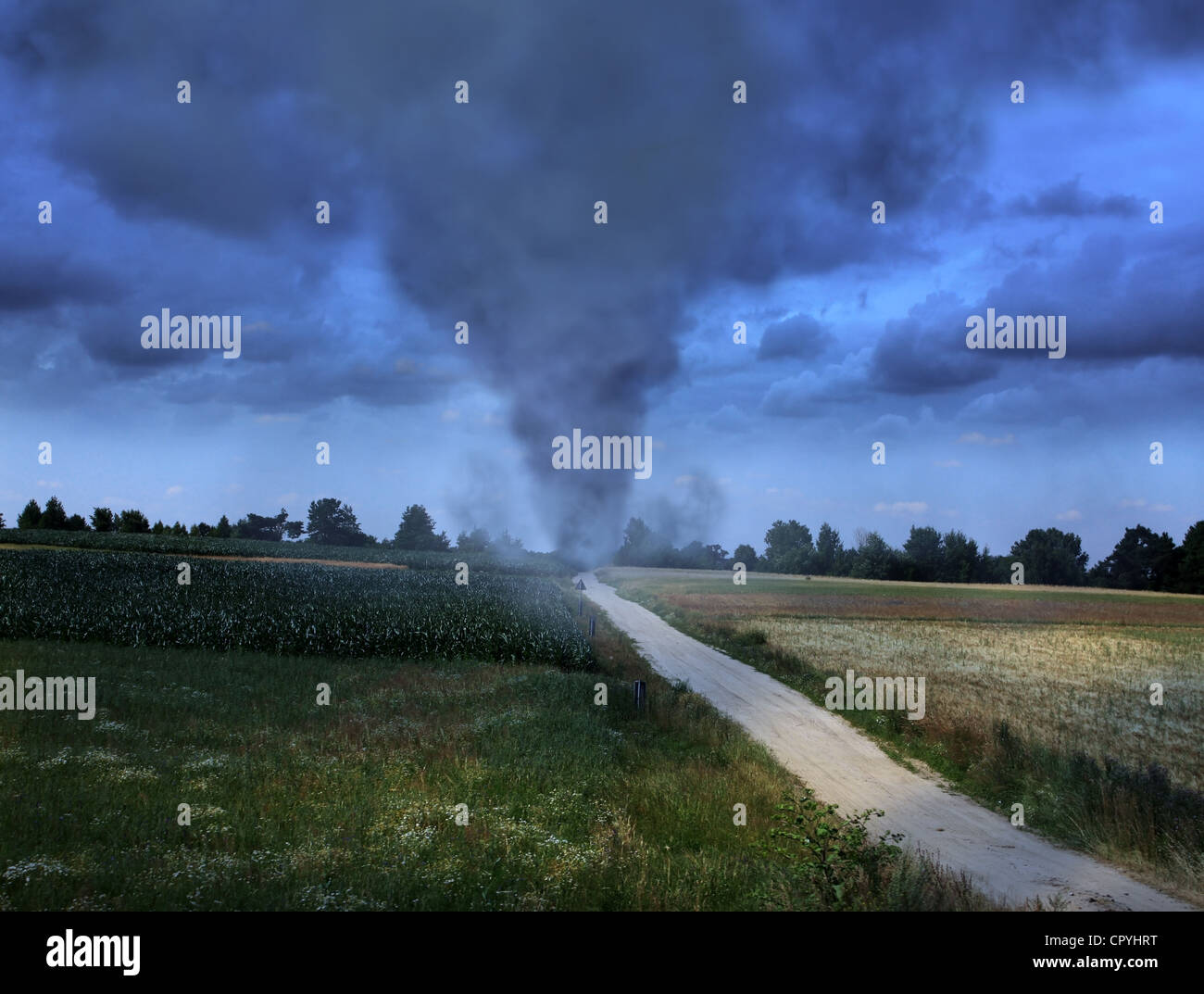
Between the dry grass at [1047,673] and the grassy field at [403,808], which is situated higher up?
the grassy field at [403,808]

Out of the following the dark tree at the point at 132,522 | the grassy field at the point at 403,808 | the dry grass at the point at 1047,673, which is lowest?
the dry grass at the point at 1047,673

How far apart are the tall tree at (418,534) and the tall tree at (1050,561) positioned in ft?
344

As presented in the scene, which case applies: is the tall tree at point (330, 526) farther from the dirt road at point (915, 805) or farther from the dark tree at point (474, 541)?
the dirt road at point (915, 805)

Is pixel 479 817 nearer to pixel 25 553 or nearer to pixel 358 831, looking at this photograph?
pixel 358 831

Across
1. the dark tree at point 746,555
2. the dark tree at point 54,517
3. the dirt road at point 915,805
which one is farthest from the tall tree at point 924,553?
the dark tree at point 54,517

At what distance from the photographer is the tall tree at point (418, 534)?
493ft

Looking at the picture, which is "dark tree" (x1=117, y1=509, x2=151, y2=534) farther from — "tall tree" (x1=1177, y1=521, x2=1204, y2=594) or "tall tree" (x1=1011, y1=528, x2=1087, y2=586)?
"tall tree" (x1=1177, y1=521, x2=1204, y2=594)

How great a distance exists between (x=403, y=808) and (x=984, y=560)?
140 meters
